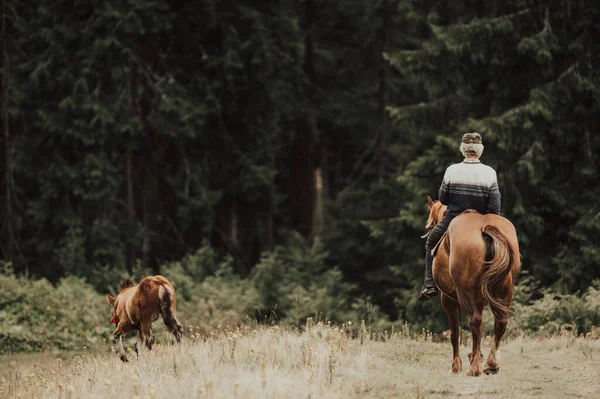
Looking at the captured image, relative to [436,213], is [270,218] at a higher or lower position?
lower

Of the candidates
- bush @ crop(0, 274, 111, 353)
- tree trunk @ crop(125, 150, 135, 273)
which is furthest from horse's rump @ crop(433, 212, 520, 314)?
tree trunk @ crop(125, 150, 135, 273)

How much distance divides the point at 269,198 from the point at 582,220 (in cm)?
1388

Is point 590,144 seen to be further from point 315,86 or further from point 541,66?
point 315,86

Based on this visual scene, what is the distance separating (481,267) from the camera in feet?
29.7

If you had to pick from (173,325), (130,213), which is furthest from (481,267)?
(130,213)

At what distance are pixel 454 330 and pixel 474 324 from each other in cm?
72

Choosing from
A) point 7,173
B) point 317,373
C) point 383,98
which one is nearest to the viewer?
point 317,373

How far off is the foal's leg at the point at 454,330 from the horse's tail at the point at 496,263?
80 cm

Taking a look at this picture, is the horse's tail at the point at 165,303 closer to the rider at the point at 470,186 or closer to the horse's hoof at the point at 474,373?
the rider at the point at 470,186

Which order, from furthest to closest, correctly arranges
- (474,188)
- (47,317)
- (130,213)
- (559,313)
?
(130,213)
(47,317)
(559,313)
(474,188)

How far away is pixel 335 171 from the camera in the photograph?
3838 centimetres

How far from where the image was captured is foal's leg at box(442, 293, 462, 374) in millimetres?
9617

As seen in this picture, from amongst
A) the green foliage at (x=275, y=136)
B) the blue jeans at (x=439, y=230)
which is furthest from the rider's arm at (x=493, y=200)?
the green foliage at (x=275, y=136)

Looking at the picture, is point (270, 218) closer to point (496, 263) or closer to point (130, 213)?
point (130, 213)
